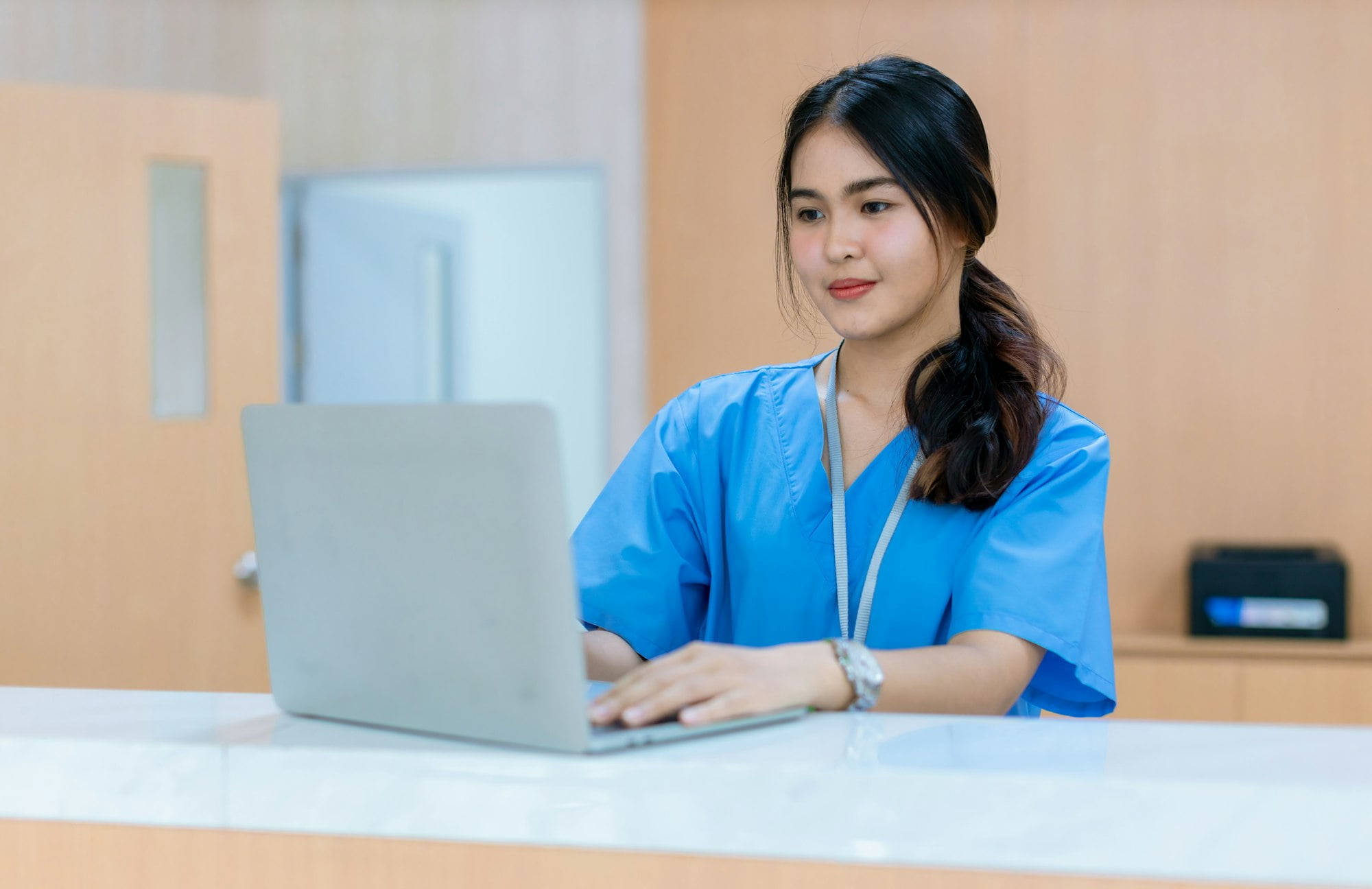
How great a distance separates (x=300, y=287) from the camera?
13.1 ft

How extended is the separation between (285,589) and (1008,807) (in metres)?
0.48

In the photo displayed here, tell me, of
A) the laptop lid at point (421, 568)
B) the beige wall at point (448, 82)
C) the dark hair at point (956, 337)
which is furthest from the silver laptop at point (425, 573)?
the beige wall at point (448, 82)

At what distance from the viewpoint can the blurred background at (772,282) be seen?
2.59 meters

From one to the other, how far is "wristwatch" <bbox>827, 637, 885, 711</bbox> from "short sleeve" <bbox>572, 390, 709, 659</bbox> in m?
0.47

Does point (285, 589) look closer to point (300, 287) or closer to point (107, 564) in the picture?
point (107, 564)

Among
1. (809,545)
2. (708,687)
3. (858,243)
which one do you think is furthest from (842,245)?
(708,687)

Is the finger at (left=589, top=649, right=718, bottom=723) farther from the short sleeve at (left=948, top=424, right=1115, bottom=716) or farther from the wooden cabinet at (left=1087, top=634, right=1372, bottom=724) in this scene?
the wooden cabinet at (left=1087, top=634, right=1372, bottom=724)

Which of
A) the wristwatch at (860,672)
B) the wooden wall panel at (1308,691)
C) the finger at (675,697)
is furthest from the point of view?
the wooden wall panel at (1308,691)

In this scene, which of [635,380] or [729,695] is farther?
[635,380]

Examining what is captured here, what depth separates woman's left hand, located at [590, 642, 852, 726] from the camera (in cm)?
79

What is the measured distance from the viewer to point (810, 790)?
71 cm

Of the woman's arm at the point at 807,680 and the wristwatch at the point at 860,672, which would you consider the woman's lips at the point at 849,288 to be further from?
the wristwatch at the point at 860,672

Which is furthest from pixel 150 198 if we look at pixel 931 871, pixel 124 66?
pixel 931 871

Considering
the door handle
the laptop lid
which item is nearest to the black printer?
the door handle
